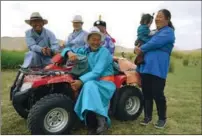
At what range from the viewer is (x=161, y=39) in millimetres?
5977

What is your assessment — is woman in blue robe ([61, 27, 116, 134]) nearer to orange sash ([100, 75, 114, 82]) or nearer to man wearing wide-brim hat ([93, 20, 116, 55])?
orange sash ([100, 75, 114, 82])

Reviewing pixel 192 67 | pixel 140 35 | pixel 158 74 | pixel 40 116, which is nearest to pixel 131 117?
pixel 158 74

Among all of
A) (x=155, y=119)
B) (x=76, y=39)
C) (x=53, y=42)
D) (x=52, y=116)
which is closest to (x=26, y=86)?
(x=52, y=116)

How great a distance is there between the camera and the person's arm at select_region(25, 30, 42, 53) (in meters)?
6.53

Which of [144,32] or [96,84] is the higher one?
[144,32]

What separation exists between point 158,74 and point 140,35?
75 centimetres

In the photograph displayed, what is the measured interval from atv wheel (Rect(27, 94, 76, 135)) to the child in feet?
4.85

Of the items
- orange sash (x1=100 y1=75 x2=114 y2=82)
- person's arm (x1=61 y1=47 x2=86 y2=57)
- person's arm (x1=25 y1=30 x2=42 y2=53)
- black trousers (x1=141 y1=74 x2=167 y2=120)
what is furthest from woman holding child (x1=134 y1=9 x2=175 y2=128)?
person's arm (x1=25 y1=30 x2=42 y2=53)

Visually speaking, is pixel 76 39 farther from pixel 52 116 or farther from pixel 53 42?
pixel 52 116

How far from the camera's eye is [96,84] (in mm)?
5699

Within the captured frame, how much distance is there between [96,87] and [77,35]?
5.43 ft

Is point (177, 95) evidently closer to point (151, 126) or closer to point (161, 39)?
point (151, 126)

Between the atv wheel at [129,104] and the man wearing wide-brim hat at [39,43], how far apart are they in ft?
4.85

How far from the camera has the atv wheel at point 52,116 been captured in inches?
209
